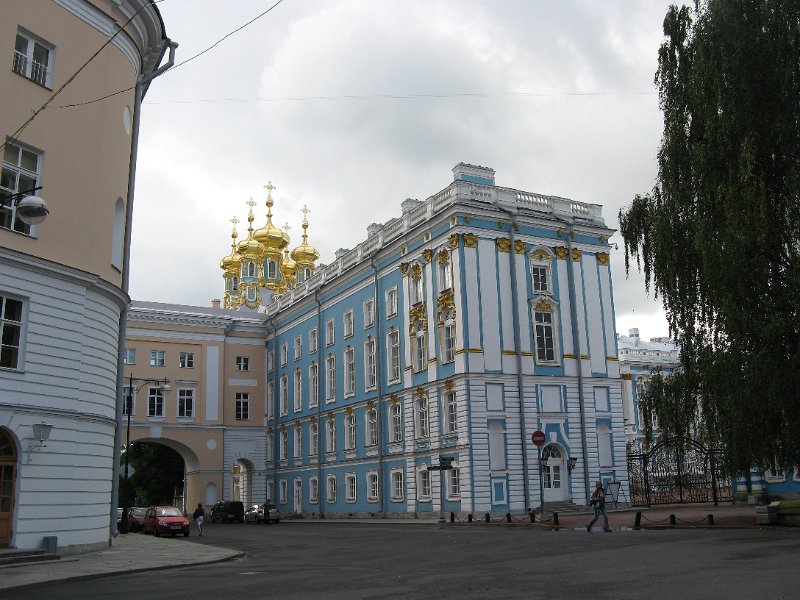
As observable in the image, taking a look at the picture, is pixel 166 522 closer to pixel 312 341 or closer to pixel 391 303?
pixel 391 303

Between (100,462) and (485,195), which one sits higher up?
(485,195)

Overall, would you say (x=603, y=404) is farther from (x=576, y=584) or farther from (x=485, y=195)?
(x=576, y=584)

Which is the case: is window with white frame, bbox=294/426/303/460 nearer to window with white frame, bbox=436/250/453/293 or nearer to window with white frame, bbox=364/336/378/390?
window with white frame, bbox=364/336/378/390

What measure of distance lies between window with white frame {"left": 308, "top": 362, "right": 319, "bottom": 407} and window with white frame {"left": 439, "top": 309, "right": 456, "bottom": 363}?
15.7m

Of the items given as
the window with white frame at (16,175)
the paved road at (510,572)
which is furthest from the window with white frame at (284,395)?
the window with white frame at (16,175)

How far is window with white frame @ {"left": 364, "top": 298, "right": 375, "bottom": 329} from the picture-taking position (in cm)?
4719

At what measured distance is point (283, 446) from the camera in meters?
58.6

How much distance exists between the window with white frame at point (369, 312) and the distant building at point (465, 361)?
0.15m

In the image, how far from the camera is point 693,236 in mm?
22078

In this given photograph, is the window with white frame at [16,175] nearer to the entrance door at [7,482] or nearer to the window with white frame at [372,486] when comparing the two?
the entrance door at [7,482]

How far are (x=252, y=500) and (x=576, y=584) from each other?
167ft

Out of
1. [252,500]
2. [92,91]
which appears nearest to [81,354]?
[92,91]

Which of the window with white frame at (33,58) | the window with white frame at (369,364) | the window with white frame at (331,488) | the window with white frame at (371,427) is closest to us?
the window with white frame at (33,58)

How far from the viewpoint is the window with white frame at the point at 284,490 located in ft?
188
